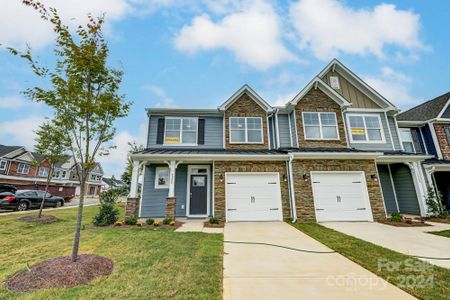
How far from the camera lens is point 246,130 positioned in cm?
1130

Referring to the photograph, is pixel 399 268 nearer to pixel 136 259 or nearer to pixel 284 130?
pixel 136 259

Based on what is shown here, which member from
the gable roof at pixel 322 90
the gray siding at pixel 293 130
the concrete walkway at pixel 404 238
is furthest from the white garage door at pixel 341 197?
the gable roof at pixel 322 90

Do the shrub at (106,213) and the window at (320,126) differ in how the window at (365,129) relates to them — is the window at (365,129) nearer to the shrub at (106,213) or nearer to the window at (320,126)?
the window at (320,126)

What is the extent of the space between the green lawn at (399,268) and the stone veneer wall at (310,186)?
2762mm

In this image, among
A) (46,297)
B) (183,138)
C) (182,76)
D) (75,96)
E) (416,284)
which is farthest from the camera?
(182,76)

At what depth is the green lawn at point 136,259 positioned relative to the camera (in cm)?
281

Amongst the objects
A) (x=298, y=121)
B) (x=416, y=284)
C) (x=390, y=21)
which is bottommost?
(x=416, y=284)

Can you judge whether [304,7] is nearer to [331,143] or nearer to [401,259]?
[331,143]

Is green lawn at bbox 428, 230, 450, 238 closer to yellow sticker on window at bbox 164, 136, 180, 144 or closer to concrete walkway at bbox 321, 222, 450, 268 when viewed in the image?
concrete walkway at bbox 321, 222, 450, 268

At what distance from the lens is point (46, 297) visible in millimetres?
2688

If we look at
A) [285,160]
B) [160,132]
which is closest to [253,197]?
[285,160]

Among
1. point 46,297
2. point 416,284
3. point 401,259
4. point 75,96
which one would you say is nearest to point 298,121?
point 401,259

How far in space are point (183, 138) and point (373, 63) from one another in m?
16.1

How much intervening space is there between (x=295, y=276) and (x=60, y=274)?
4.17 metres
